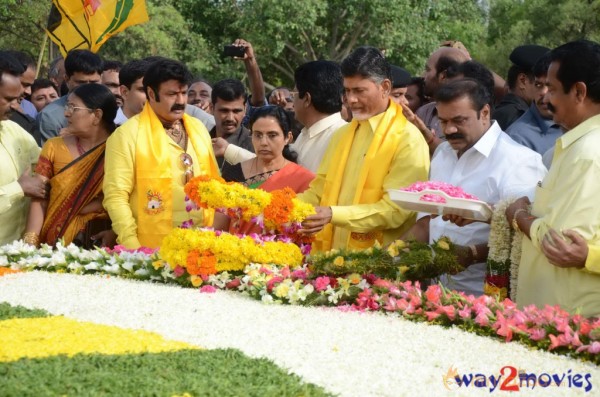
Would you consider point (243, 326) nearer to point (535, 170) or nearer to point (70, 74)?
point (535, 170)

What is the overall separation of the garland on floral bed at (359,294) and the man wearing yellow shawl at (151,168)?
25cm

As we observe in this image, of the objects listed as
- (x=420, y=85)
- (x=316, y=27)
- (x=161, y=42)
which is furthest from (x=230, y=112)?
(x=316, y=27)

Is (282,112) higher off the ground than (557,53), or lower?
lower

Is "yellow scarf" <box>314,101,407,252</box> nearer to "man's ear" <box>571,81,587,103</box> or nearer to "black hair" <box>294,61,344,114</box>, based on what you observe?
"black hair" <box>294,61,344,114</box>

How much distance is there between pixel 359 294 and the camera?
16.5 feet

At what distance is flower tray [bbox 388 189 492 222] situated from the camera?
184 inches

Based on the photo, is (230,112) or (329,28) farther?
(329,28)

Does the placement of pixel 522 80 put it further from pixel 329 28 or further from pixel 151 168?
pixel 329 28

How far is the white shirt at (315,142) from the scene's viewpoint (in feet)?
21.6

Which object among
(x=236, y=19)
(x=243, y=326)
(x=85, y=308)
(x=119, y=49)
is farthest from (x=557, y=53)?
(x=236, y=19)

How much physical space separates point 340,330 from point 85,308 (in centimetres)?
146

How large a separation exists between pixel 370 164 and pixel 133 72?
2.47 meters

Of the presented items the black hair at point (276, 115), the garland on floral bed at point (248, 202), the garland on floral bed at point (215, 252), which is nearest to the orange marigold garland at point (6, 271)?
the garland on floral bed at point (215, 252)

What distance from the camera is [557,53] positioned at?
4457 mm
